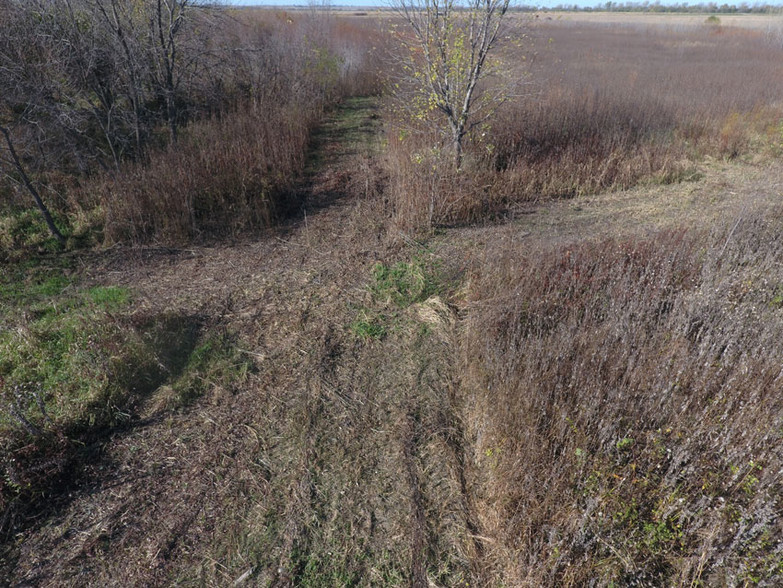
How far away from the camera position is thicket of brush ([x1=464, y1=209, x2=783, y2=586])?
2148 millimetres

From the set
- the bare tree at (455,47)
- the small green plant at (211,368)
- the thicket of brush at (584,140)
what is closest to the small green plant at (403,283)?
the thicket of brush at (584,140)

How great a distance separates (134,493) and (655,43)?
31371 millimetres

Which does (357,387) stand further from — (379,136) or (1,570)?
(379,136)

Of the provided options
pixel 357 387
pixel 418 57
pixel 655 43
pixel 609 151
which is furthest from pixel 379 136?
pixel 655 43

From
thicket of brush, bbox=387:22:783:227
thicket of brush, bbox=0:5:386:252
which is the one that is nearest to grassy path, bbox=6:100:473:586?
thicket of brush, bbox=0:5:386:252

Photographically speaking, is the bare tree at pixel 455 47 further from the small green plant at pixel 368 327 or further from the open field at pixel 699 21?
the open field at pixel 699 21

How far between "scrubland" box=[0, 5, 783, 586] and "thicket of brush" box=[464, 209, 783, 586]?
0.07 feet

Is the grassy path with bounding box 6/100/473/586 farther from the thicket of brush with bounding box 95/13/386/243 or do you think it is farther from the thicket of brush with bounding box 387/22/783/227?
the thicket of brush with bounding box 387/22/783/227

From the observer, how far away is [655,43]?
80.9 ft

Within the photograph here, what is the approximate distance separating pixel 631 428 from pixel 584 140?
23.1 ft

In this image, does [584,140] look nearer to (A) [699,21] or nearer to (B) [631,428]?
(B) [631,428]

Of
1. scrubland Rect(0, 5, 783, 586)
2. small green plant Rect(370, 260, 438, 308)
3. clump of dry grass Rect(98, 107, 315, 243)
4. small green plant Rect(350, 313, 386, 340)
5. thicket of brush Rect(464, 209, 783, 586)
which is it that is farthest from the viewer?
clump of dry grass Rect(98, 107, 315, 243)

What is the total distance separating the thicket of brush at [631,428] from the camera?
7.05 feet

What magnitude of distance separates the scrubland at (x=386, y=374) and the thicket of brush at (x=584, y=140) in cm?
9
